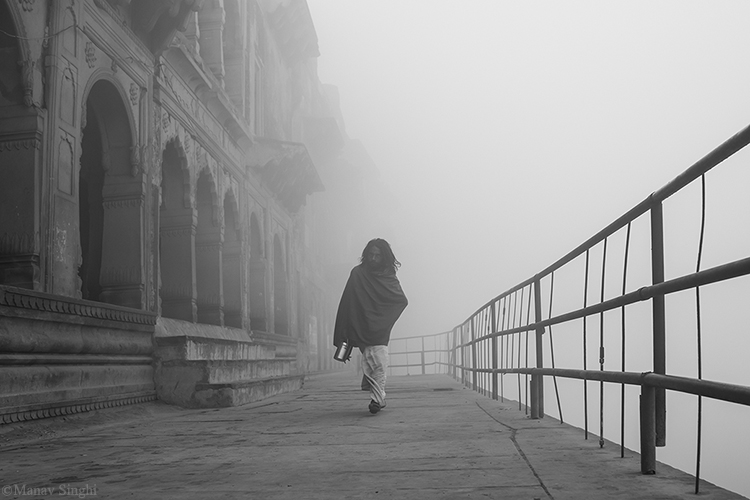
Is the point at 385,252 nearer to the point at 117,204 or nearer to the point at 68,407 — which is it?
the point at 68,407

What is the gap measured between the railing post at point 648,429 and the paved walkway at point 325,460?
0.06m

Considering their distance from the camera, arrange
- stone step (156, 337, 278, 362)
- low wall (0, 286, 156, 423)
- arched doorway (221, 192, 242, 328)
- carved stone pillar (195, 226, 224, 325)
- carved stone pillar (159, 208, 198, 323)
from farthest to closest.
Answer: arched doorway (221, 192, 242, 328), carved stone pillar (195, 226, 224, 325), carved stone pillar (159, 208, 198, 323), stone step (156, 337, 278, 362), low wall (0, 286, 156, 423)

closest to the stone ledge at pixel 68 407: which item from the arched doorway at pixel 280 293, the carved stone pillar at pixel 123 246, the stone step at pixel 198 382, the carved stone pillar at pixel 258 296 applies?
the stone step at pixel 198 382

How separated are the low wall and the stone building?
2 centimetres

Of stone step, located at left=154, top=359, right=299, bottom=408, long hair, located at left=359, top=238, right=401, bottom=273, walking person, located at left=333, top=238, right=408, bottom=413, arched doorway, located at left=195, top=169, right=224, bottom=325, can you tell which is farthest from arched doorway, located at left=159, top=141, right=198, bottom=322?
long hair, located at left=359, top=238, right=401, bottom=273

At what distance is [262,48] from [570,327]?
52.6 ft

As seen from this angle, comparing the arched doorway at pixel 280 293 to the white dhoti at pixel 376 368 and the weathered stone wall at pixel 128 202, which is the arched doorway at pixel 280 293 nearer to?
the weathered stone wall at pixel 128 202

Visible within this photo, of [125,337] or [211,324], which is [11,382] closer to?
[125,337]

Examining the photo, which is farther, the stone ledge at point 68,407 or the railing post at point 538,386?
the railing post at point 538,386

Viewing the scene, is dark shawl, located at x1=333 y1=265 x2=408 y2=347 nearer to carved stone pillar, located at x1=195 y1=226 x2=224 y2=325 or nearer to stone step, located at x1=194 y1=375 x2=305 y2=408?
stone step, located at x1=194 y1=375 x2=305 y2=408

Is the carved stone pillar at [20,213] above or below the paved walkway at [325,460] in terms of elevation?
above

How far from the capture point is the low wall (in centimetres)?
570

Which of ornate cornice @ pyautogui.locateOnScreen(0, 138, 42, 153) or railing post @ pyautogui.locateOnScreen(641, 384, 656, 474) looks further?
ornate cornice @ pyautogui.locateOnScreen(0, 138, 42, 153)

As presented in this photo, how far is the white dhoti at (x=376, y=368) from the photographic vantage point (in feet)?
24.1
